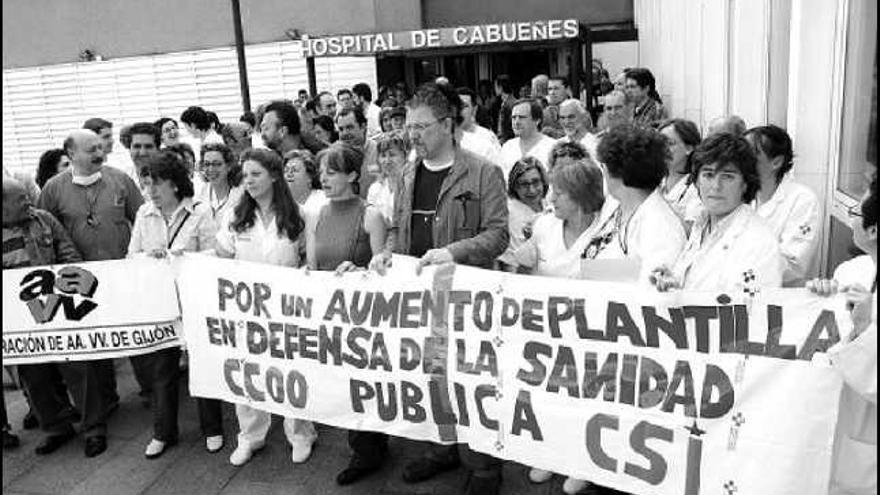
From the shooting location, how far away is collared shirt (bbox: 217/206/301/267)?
4426 mm

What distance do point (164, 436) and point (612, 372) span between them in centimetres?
295

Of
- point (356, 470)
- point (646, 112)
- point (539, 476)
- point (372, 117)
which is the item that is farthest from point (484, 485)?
point (372, 117)

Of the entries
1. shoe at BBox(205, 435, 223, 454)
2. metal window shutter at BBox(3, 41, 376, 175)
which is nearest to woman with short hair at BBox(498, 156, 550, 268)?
shoe at BBox(205, 435, 223, 454)

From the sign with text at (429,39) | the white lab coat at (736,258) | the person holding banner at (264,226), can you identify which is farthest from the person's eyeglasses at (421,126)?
the sign with text at (429,39)

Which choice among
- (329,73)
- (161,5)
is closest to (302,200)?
(329,73)

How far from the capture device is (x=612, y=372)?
3.34 metres

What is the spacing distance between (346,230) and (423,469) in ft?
4.42

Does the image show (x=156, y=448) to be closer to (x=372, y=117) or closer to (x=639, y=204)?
(x=639, y=204)

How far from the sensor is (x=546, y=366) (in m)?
3.50

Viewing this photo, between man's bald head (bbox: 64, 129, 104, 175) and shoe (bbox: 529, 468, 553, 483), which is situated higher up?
man's bald head (bbox: 64, 129, 104, 175)

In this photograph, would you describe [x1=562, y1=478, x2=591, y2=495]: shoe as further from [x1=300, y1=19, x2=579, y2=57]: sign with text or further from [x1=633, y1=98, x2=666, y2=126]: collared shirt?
[x1=300, y1=19, x2=579, y2=57]: sign with text

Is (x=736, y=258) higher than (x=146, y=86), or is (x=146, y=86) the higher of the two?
(x=146, y=86)

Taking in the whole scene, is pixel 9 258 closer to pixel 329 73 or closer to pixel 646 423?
pixel 646 423

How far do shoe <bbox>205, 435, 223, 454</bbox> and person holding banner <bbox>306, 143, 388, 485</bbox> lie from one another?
0.93 meters
